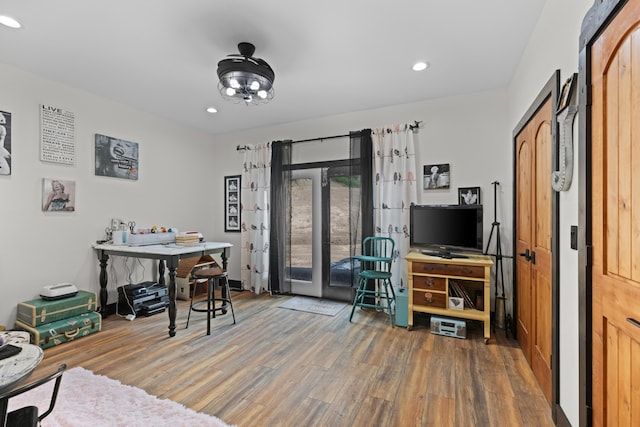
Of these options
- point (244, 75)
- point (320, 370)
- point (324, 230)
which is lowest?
point (320, 370)

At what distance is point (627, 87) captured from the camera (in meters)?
1.12

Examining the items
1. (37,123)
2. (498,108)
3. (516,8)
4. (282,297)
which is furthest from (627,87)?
(37,123)

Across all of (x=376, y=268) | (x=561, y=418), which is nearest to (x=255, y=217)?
(x=376, y=268)

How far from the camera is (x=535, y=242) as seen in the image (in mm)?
2322

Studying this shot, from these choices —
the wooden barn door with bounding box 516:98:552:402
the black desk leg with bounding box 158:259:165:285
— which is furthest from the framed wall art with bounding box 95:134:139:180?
the wooden barn door with bounding box 516:98:552:402

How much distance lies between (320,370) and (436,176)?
2.51 metres

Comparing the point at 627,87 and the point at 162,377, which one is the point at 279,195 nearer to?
the point at 162,377

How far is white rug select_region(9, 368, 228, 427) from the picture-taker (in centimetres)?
178

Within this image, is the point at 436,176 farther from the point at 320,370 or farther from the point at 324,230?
the point at 320,370

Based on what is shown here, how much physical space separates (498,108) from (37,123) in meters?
4.88

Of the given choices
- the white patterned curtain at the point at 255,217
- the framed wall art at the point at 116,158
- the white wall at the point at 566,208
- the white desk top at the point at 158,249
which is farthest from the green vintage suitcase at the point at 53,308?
the white wall at the point at 566,208

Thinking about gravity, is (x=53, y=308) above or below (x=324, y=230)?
below

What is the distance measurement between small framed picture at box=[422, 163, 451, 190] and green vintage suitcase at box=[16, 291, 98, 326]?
3.94m

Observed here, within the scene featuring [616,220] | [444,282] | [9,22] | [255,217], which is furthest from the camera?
[255,217]
